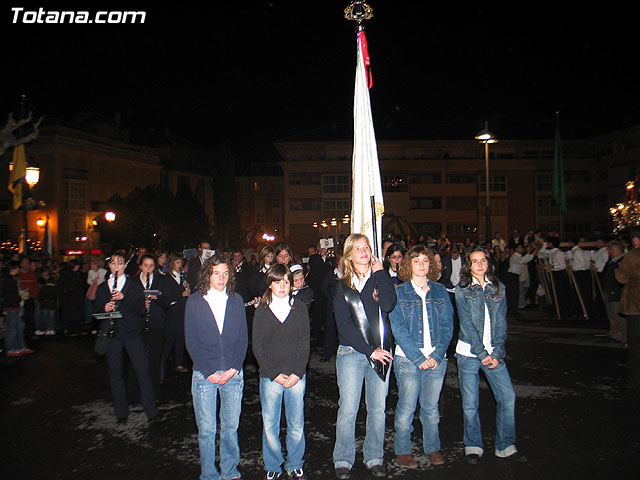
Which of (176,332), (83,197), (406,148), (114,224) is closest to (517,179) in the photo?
(406,148)

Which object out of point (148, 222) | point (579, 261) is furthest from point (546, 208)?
point (579, 261)

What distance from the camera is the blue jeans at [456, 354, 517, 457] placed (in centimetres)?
484

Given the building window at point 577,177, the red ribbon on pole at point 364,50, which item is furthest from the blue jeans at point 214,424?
the building window at point 577,177

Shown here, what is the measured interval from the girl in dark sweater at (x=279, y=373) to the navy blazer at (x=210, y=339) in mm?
214

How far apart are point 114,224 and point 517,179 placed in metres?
41.6

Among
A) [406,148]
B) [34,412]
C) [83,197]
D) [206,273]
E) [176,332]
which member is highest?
[406,148]

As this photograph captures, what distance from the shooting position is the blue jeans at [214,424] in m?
4.40

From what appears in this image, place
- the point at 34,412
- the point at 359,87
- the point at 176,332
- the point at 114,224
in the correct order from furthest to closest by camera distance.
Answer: the point at 114,224 → the point at 176,332 → the point at 34,412 → the point at 359,87

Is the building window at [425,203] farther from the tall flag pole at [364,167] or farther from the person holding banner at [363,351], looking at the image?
the person holding banner at [363,351]

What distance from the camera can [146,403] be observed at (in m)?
6.20

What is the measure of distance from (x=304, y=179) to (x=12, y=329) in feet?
147

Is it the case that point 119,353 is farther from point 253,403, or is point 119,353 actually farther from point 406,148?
point 406,148

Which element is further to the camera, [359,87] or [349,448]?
[359,87]

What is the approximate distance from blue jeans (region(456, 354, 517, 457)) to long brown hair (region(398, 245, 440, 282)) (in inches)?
34.9
